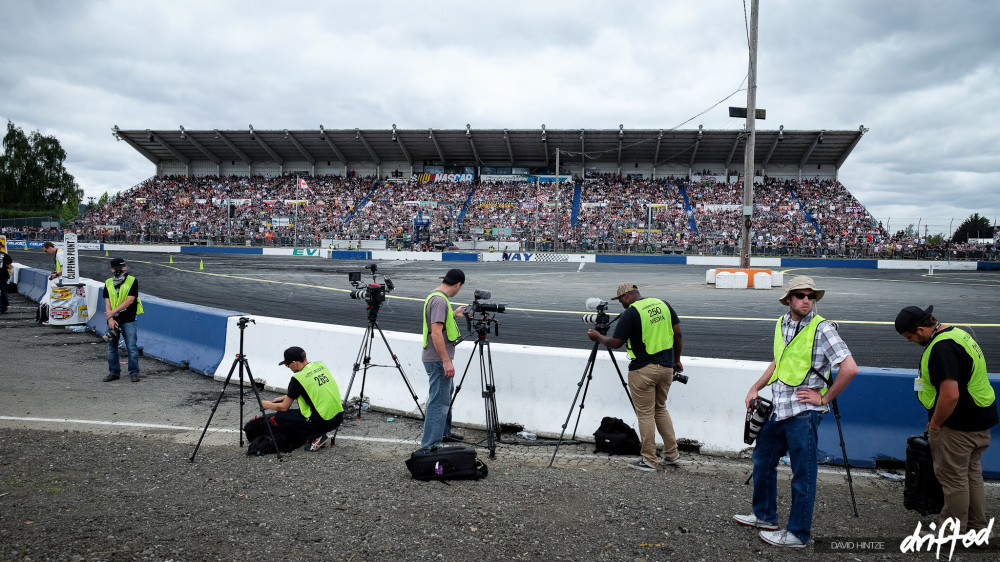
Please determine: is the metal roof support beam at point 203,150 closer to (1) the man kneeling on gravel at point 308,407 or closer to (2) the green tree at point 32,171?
(2) the green tree at point 32,171

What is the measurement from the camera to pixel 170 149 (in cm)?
5669

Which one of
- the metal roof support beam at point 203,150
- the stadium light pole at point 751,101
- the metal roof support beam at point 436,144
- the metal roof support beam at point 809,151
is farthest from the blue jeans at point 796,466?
the metal roof support beam at point 203,150

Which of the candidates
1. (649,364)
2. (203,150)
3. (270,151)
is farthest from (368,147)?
(649,364)

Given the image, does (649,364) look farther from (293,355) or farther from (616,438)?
(293,355)

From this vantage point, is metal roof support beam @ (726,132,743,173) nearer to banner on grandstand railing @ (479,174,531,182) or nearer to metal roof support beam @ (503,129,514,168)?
banner on grandstand railing @ (479,174,531,182)

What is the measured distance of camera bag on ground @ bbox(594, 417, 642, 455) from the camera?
210 inches

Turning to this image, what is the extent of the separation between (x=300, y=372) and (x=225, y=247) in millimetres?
43544

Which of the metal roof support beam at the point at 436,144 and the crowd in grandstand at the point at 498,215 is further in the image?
the metal roof support beam at the point at 436,144

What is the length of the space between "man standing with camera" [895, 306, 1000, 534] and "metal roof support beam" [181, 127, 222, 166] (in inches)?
2416

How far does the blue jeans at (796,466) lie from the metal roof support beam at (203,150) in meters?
60.9

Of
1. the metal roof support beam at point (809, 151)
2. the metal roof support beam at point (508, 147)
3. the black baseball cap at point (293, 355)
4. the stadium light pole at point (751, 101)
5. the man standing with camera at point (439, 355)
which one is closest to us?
the man standing with camera at point (439, 355)

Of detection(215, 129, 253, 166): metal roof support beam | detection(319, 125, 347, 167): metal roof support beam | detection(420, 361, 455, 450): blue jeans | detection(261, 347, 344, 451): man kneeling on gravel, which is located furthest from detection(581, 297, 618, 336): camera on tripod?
detection(215, 129, 253, 166): metal roof support beam

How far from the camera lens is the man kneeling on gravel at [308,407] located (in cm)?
534

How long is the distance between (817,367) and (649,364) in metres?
1.58
